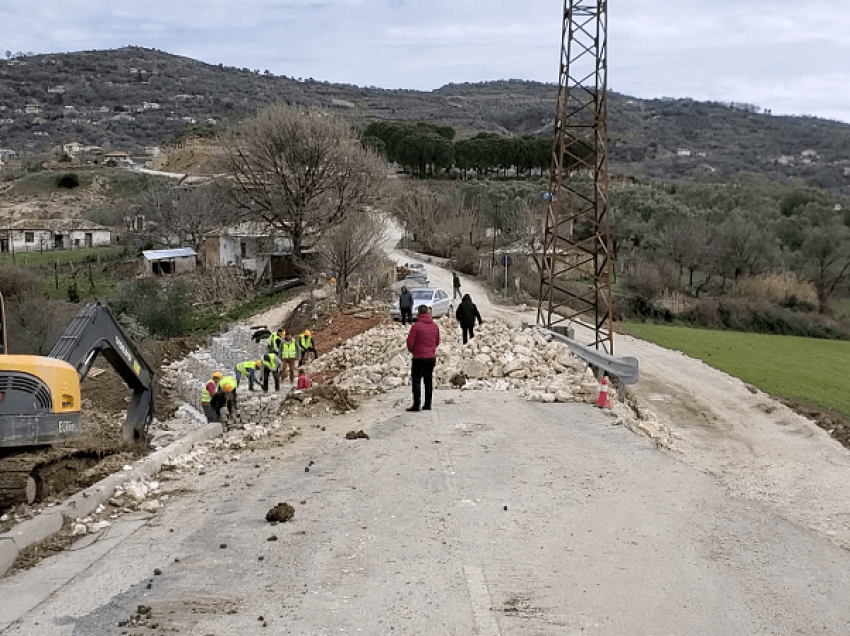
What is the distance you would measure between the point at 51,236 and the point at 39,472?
224 feet

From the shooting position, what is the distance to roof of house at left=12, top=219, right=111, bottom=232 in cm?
7369

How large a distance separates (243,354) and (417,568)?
18.4 m

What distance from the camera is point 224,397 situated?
52.5 feet

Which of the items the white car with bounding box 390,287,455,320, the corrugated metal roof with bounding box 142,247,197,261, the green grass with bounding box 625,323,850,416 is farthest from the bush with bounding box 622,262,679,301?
the corrugated metal roof with bounding box 142,247,197,261

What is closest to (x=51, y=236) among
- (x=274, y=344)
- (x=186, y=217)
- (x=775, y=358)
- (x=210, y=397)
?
(x=186, y=217)

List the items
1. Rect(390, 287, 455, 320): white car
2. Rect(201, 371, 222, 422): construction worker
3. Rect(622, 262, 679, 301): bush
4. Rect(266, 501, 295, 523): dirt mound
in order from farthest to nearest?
Rect(622, 262, 679, 301): bush → Rect(390, 287, 455, 320): white car → Rect(201, 371, 222, 422): construction worker → Rect(266, 501, 295, 523): dirt mound

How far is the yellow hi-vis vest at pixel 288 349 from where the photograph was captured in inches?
773

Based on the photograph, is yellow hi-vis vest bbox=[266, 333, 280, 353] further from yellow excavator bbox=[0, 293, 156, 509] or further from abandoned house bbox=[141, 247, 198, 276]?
abandoned house bbox=[141, 247, 198, 276]

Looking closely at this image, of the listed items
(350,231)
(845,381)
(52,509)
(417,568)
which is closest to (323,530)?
(417,568)

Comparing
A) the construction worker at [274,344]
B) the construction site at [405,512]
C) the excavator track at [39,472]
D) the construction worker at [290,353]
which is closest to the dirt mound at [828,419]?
the construction site at [405,512]

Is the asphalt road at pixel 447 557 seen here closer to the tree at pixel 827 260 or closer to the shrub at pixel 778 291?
the shrub at pixel 778 291

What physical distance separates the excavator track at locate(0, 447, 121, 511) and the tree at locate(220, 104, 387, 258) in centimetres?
3293

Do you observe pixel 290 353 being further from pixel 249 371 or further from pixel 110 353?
pixel 110 353

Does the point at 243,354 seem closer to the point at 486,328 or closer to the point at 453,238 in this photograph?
the point at 486,328
